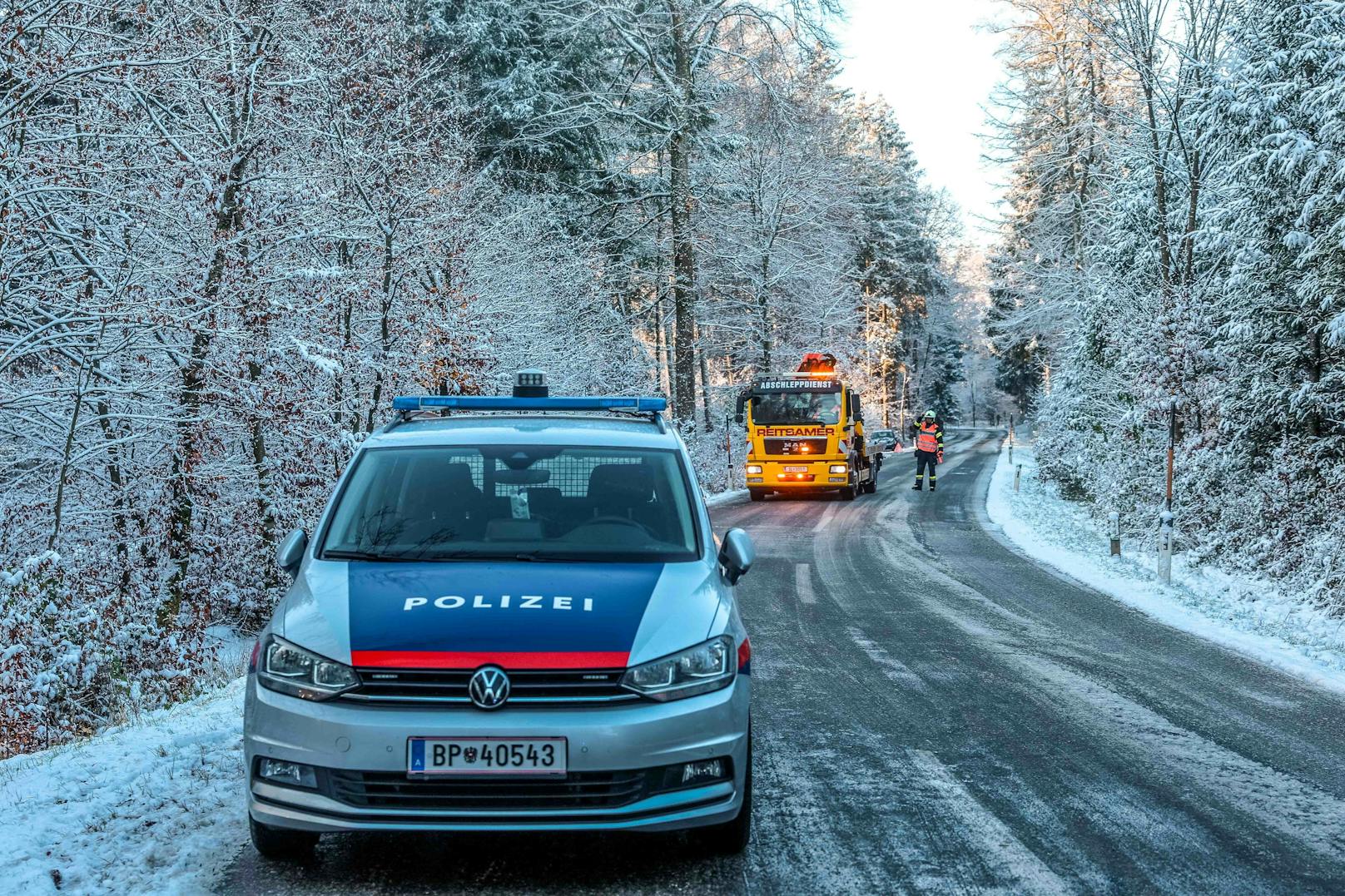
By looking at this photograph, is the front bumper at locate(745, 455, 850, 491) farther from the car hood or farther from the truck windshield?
the car hood

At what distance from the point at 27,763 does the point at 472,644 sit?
3.46 metres

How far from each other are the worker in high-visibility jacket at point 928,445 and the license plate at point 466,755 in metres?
25.2

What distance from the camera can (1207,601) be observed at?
12422mm

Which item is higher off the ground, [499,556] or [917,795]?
[499,556]

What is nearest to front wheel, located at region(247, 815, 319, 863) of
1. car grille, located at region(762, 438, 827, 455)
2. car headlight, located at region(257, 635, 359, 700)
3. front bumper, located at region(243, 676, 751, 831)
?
front bumper, located at region(243, 676, 751, 831)

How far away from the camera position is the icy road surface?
428 centimetres

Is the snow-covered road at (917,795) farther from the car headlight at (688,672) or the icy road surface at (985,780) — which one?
the car headlight at (688,672)

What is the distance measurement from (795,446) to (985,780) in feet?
68.4

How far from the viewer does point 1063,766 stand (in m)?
5.82

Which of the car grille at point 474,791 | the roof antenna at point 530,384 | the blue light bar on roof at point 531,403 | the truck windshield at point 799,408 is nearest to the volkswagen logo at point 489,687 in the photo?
the car grille at point 474,791

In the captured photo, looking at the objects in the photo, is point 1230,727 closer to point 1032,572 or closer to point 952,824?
point 952,824

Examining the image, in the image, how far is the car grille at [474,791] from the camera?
3.87 m

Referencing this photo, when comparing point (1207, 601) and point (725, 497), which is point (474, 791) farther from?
point (725, 497)

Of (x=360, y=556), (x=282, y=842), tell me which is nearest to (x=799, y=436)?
(x=360, y=556)
